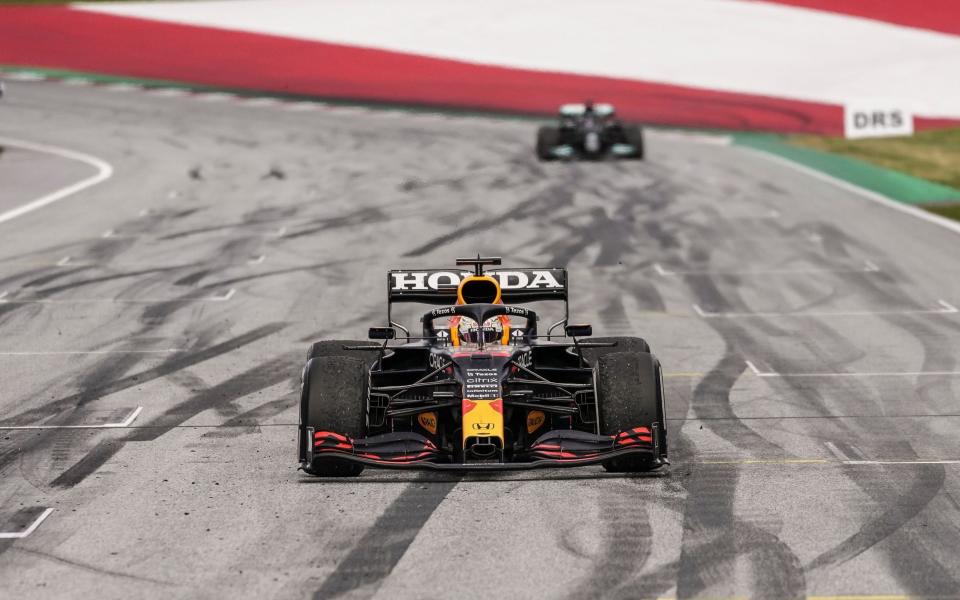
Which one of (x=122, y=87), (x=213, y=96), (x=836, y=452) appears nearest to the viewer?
(x=836, y=452)

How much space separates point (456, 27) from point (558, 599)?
5103cm

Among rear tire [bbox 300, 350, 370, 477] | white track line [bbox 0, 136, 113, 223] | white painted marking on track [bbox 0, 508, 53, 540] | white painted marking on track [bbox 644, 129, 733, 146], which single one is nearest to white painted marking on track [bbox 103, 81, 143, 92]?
white track line [bbox 0, 136, 113, 223]

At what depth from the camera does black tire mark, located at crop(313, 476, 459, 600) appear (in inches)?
419

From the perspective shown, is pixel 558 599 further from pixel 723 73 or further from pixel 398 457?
pixel 723 73

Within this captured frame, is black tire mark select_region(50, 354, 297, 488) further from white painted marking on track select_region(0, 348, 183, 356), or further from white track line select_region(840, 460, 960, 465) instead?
white track line select_region(840, 460, 960, 465)

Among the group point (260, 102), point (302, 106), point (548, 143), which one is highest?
point (260, 102)

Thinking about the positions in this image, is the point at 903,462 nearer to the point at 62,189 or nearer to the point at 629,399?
the point at 629,399

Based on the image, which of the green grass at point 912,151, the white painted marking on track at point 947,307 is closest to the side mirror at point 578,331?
the white painted marking on track at point 947,307

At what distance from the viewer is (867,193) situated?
35.6 m

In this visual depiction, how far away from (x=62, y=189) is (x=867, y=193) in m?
20.0

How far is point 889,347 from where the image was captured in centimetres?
2006

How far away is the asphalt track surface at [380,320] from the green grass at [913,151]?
3877 millimetres

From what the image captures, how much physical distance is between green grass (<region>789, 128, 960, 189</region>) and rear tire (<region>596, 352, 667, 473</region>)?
25763 millimetres

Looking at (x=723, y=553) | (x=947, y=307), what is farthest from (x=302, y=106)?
(x=723, y=553)
